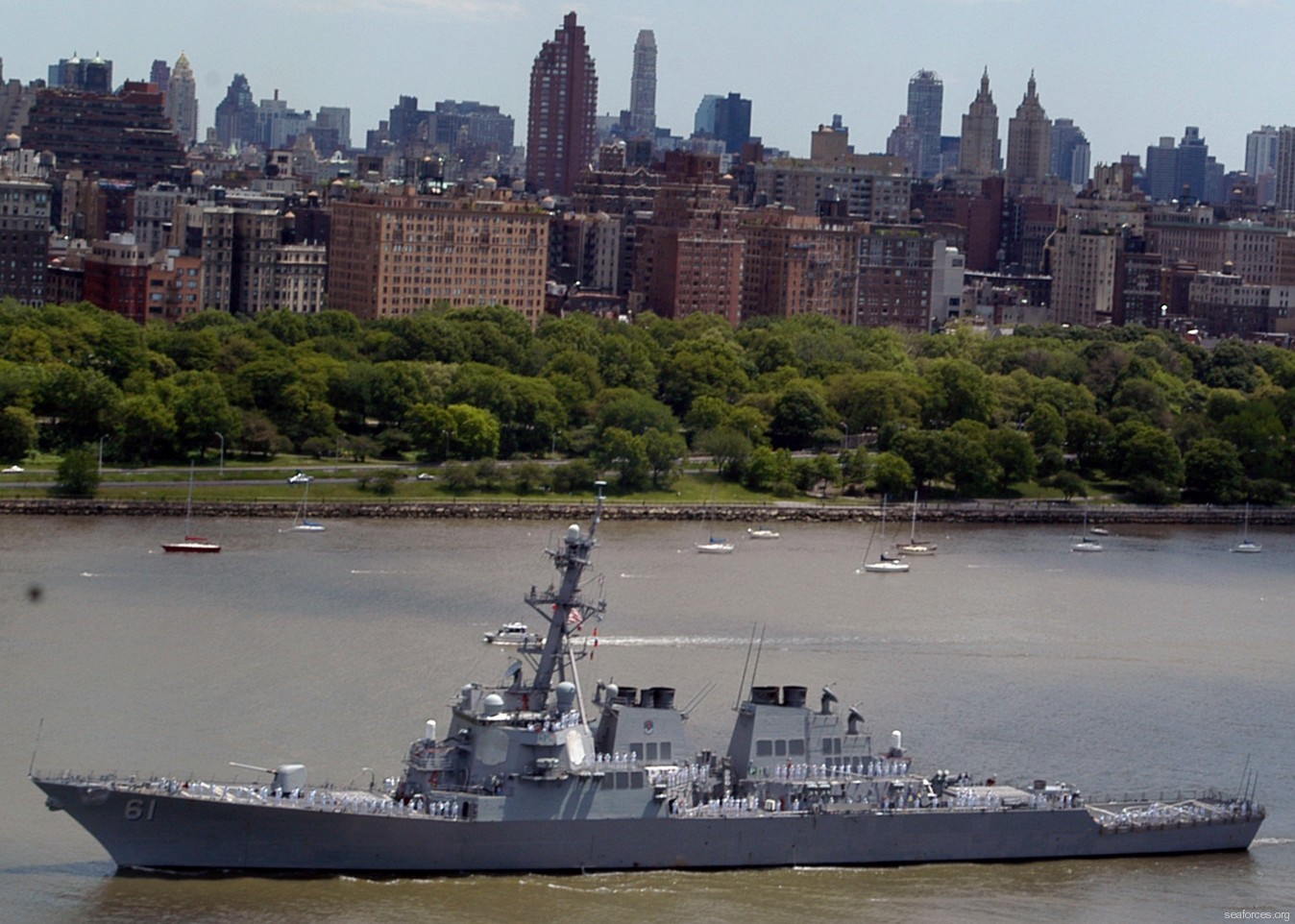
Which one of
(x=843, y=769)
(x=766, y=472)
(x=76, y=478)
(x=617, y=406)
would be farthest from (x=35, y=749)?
(x=617, y=406)

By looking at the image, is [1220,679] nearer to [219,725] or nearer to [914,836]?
[914,836]

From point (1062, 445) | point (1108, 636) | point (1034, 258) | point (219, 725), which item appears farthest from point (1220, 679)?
point (1034, 258)

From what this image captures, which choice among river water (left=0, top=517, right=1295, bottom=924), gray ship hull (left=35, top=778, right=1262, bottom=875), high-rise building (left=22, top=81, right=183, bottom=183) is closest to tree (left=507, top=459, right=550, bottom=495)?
river water (left=0, top=517, right=1295, bottom=924)

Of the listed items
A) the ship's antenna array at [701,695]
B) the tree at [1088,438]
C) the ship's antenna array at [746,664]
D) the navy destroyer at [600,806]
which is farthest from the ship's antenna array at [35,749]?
the tree at [1088,438]

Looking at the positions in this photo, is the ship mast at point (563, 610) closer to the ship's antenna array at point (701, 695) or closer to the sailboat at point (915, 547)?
the ship's antenna array at point (701, 695)

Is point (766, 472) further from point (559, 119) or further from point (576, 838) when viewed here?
point (559, 119)
